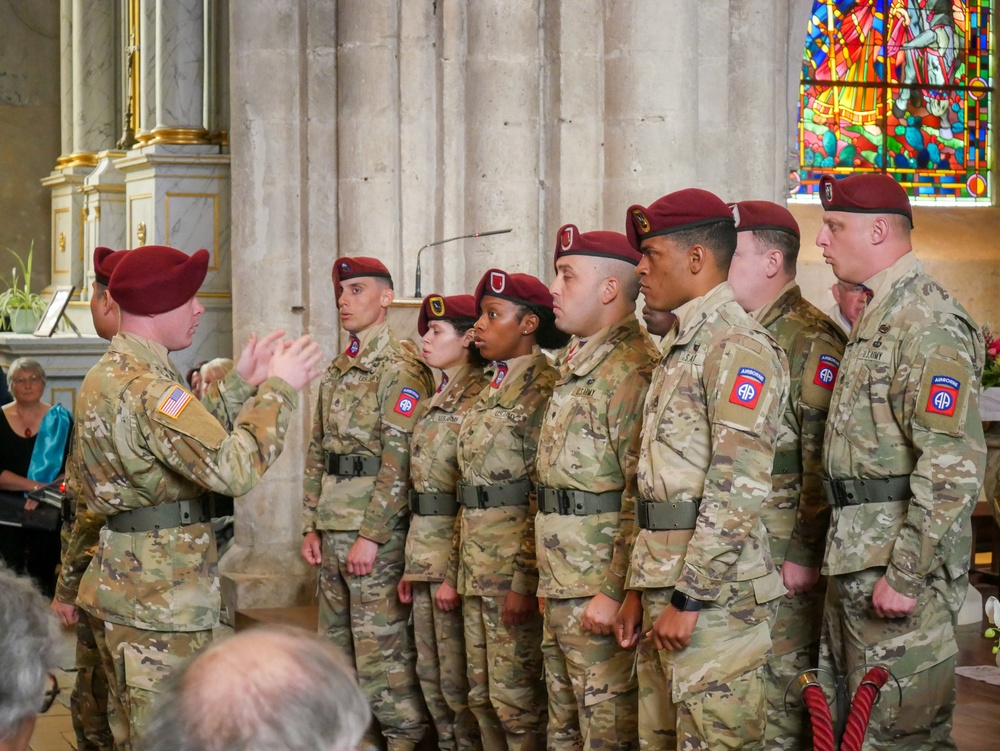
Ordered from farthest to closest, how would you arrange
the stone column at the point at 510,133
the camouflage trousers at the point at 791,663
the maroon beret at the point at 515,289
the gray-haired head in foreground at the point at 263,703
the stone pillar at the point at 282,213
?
the stone pillar at the point at 282,213 → the stone column at the point at 510,133 → the maroon beret at the point at 515,289 → the camouflage trousers at the point at 791,663 → the gray-haired head in foreground at the point at 263,703

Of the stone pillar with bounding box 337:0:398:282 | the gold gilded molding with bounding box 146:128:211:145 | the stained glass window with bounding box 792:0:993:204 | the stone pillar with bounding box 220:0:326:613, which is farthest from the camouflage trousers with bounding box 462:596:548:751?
the stained glass window with bounding box 792:0:993:204

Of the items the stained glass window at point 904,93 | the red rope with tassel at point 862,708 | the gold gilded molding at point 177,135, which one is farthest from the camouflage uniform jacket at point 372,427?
the stained glass window at point 904,93

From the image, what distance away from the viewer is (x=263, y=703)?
149 centimetres

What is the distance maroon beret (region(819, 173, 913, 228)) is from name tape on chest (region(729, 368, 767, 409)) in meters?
0.65

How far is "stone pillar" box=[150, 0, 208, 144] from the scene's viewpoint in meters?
9.28

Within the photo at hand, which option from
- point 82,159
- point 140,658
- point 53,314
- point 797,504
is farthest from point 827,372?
point 82,159

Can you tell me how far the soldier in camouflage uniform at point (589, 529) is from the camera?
12.3 feet

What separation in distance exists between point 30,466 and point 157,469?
4.17 metres

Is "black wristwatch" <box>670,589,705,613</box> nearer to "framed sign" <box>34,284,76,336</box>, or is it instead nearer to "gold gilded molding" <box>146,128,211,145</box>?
"gold gilded molding" <box>146,128,211,145</box>

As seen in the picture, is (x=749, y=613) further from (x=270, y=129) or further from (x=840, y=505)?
(x=270, y=129)

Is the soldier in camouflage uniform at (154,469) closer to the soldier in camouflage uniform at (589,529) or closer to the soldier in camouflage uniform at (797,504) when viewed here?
the soldier in camouflage uniform at (589,529)

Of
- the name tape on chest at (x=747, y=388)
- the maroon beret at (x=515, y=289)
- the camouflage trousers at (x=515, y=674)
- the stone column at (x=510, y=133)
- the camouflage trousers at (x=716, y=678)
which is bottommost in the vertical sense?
the camouflage trousers at (x=515, y=674)

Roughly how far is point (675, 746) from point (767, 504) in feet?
2.64

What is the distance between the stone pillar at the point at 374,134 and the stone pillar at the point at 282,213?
26 cm
